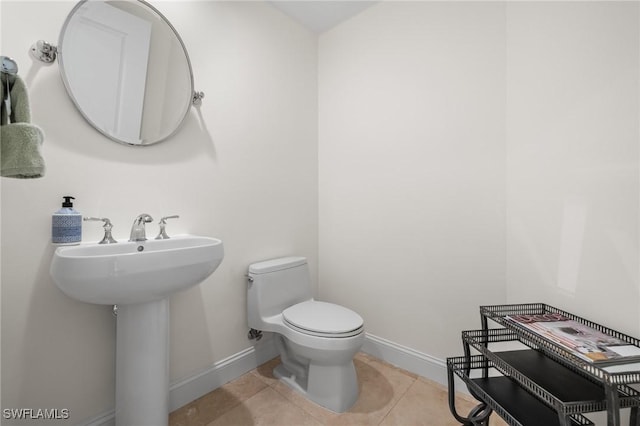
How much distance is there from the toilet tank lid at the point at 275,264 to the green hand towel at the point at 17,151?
42.5 inches

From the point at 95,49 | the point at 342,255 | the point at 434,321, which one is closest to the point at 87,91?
the point at 95,49

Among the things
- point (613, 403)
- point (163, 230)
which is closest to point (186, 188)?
point (163, 230)

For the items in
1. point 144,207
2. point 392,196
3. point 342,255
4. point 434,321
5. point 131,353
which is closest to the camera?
point 131,353

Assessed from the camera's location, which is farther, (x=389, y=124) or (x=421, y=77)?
(x=389, y=124)

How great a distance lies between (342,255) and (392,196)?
0.57 metres

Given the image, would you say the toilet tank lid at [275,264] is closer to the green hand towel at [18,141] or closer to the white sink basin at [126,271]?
the white sink basin at [126,271]

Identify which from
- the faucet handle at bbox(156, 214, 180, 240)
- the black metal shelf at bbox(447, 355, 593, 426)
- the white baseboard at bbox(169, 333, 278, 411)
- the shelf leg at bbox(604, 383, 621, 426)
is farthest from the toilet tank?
the shelf leg at bbox(604, 383, 621, 426)

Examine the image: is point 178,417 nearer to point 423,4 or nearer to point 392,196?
point 392,196

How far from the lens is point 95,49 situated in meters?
1.16

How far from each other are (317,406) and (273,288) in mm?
635

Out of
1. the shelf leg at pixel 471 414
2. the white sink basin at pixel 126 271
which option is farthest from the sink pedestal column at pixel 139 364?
the shelf leg at pixel 471 414

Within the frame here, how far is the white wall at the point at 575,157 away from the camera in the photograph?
1.05 metres

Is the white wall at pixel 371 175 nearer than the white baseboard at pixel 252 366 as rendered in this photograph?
Yes

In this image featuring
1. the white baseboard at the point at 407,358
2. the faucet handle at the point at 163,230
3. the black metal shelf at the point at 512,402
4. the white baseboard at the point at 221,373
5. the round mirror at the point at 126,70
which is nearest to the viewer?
the black metal shelf at the point at 512,402
